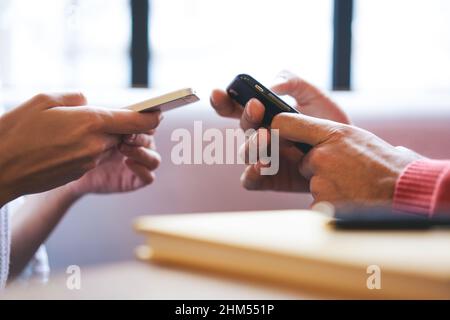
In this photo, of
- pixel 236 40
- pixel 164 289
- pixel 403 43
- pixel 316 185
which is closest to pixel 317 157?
pixel 316 185

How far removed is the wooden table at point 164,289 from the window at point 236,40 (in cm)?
62

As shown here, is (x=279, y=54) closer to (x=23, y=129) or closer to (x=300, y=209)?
(x=300, y=209)

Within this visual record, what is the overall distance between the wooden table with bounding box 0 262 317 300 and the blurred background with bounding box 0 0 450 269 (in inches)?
7.6

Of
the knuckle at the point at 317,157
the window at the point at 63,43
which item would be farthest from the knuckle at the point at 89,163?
the window at the point at 63,43

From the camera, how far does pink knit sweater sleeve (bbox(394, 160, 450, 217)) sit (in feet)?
1.38

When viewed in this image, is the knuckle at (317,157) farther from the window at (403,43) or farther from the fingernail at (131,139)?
the window at (403,43)

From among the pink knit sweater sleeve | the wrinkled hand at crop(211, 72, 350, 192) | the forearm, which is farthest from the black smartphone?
the forearm

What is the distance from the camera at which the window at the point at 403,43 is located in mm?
829

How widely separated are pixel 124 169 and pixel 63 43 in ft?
1.72

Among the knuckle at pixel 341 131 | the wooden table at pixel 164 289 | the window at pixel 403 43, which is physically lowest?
the wooden table at pixel 164 289

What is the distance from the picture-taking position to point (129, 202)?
0.88 metres

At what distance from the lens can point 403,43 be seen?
0.95m

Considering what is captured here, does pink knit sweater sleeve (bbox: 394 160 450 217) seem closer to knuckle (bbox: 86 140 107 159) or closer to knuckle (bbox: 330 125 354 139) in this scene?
knuckle (bbox: 330 125 354 139)

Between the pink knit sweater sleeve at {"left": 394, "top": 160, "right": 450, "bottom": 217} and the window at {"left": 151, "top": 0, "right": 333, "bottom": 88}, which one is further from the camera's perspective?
the window at {"left": 151, "top": 0, "right": 333, "bottom": 88}
